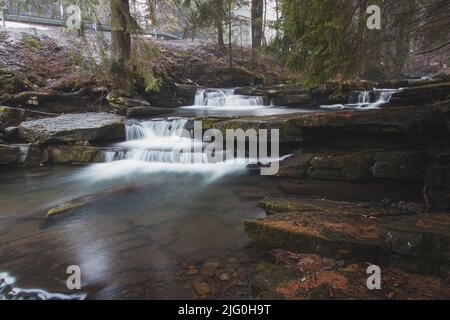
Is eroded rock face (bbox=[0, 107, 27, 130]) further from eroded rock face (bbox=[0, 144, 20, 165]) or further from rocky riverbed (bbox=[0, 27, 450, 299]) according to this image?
eroded rock face (bbox=[0, 144, 20, 165])

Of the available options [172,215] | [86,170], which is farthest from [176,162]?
[172,215]

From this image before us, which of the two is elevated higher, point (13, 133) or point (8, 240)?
point (13, 133)

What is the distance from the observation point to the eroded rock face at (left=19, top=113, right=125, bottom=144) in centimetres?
944

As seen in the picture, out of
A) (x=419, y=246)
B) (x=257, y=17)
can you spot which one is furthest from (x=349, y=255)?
(x=257, y=17)

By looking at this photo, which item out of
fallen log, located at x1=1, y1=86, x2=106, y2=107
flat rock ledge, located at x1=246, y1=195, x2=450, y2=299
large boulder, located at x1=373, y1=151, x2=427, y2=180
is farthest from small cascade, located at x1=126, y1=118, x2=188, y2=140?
flat rock ledge, located at x1=246, y1=195, x2=450, y2=299

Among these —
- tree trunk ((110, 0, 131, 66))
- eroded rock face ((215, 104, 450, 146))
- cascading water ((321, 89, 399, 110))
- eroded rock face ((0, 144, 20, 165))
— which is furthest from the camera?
cascading water ((321, 89, 399, 110))

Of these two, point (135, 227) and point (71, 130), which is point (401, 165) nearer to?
point (135, 227)

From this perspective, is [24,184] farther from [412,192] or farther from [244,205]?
[412,192]

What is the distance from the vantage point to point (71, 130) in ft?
31.3

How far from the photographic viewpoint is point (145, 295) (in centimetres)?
345

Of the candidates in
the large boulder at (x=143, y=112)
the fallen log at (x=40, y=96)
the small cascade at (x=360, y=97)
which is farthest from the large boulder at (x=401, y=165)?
the fallen log at (x=40, y=96)

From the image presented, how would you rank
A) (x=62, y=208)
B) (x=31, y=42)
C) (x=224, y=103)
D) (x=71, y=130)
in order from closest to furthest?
(x=62, y=208) < (x=71, y=130) < (x=224, y=103) < (x=31, y=42)

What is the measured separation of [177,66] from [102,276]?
49.2 ft

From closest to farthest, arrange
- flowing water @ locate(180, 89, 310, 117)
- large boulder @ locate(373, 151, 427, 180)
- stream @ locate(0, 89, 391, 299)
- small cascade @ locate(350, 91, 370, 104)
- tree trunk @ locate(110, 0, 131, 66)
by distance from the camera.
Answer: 1. stream @ locate(0, 89, 391, 299)
2. large boulder @ locate(373, 151, 427, 180)
3. tree trunk @ locate(110, 0, 131, 66)
4. small cascade @ locate(350, 91, 370, 104)
5. flowing water @ locate(180, 89, 310, 117)
